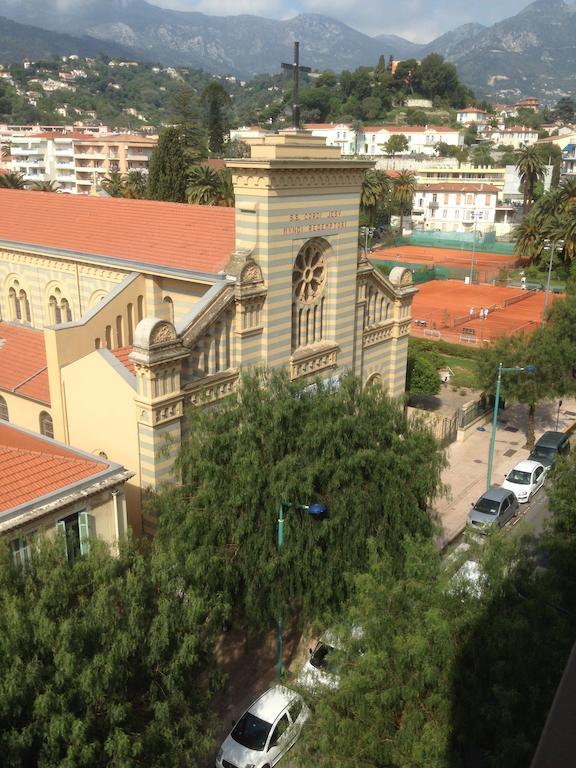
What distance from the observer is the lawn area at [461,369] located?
45.7m

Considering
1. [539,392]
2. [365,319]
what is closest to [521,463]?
[539,392]

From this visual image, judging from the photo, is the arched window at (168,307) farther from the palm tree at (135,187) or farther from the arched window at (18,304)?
the palm tree at (135,187)

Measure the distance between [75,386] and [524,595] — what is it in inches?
603

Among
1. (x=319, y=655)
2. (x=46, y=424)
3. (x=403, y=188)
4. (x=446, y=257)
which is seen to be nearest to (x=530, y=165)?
(x=446, y=257)

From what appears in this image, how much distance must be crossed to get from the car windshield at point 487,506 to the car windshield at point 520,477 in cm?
312

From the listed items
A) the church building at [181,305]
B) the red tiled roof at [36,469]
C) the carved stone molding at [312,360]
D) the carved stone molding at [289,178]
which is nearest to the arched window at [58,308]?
the church building at [181,305]

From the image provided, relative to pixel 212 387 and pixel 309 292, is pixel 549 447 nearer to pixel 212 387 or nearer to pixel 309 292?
pixel 309 292

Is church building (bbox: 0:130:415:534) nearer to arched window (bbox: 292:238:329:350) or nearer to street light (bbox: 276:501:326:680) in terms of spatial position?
arched window (bbox: 292:238:329:350)

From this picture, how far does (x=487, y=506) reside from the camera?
91.5 feet

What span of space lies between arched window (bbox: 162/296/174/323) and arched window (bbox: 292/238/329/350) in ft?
15.5

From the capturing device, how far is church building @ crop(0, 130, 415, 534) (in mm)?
21594

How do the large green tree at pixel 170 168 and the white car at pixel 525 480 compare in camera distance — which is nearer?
the white car at pixel 525 480

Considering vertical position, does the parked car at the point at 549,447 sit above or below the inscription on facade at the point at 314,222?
below

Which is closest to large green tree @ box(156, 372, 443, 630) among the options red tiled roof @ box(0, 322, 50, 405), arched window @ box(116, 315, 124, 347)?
arched window @ box(116, 315, 124, 347)
